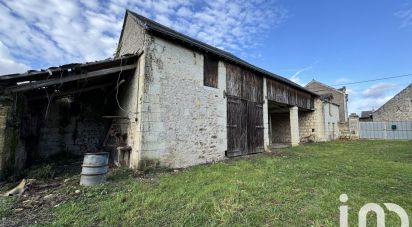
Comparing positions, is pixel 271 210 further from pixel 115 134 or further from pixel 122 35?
pixel 122 35

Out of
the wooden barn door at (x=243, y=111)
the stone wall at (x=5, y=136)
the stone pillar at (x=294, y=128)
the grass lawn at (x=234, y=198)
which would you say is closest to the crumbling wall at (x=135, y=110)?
the grass lawn at (x=234, y=198)

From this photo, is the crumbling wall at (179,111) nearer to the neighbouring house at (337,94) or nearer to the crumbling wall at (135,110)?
the crumbling wall at (135,110)

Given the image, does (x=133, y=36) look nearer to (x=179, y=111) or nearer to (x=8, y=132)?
(x=179, y=111)

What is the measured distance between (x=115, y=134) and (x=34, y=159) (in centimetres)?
294

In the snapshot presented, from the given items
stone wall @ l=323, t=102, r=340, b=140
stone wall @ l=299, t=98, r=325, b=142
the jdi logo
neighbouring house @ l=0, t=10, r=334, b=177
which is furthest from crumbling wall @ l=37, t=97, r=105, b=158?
stone wall @ l=323, t=102, r=340, b=140

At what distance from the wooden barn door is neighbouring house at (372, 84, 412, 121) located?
2311 centimetres

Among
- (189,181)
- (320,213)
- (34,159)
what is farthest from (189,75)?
(34,159)

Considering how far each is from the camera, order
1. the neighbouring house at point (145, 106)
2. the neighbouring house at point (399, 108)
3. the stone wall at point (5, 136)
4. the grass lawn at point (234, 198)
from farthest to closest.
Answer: the neighbouring house at point (399, 108) < the neighbouring house at point (145, 106) < the stone wall at point (5, 136) < the grass lawn at point (234, 198)

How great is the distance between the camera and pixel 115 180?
213 inches

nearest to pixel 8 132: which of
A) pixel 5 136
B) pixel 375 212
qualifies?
pixel 5 136

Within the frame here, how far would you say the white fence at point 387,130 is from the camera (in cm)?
2189

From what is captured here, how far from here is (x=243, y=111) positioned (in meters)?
10.2

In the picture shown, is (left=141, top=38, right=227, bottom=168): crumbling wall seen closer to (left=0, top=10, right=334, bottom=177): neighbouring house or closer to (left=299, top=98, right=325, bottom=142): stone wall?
(left=0, top=10, right=334, bottom=177): neighbouring house

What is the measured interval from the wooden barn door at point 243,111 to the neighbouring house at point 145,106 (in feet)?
0.15
